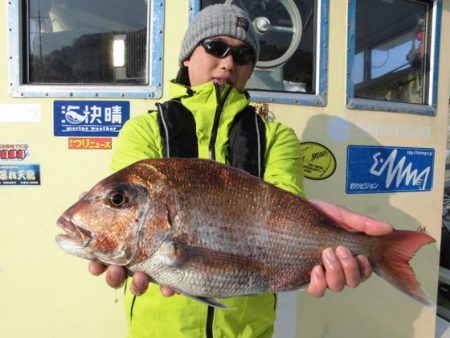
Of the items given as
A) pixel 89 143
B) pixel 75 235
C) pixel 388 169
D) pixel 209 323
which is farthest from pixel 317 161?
pixel 75 235

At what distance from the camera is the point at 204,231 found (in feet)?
4.00

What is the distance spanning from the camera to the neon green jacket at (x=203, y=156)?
1.64 m

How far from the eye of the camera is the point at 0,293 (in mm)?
2598

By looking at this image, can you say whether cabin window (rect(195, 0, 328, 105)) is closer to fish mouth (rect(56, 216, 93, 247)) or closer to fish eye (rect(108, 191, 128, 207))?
fish eye (rect(108, 191, 128, 207))

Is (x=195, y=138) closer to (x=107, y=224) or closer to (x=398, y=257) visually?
(x=107, y=224)

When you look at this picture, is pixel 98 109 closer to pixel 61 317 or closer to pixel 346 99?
pixel 61 317

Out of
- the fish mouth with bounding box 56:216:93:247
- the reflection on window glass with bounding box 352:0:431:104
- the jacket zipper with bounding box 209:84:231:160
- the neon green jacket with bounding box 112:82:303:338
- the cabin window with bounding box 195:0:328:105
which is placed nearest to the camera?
the fish mouth with bounding box 56:216:93:247

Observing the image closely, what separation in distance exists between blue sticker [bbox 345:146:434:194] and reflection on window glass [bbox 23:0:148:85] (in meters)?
1.91

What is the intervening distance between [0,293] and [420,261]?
367cm

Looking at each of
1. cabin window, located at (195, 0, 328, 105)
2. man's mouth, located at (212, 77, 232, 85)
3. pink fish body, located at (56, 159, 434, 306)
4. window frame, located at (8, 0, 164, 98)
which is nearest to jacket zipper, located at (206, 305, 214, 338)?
pink fish body, located at (56, 159, 434, 306)

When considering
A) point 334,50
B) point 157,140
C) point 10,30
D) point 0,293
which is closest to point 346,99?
point 334,50

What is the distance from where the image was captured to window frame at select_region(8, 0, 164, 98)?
8.24 ft

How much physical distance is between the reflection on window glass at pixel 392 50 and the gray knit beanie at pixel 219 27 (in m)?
1.51

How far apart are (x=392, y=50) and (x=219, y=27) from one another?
222 cm
